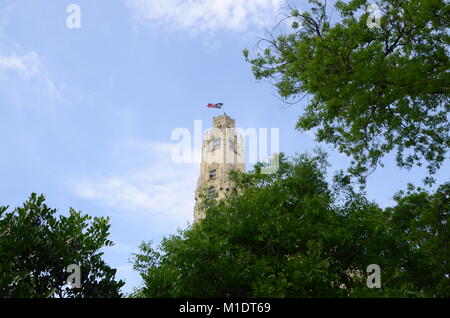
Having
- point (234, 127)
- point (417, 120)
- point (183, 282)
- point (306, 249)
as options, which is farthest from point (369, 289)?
point (234, 127)

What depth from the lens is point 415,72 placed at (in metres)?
15.0

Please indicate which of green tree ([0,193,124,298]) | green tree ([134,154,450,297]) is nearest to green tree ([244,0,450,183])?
green tree ([134,154,450,297])

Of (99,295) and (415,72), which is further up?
(415,72)

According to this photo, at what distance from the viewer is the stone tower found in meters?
77.1

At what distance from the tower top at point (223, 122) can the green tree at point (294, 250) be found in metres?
59.1

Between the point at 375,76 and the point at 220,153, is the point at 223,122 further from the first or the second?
the point at 375,76

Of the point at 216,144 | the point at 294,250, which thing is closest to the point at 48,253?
the point at 294,250

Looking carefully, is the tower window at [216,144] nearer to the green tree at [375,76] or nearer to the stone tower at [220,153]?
the stone tower at [220,153]

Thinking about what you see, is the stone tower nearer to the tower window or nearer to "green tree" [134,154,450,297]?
the tower window

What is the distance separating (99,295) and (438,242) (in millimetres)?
16183

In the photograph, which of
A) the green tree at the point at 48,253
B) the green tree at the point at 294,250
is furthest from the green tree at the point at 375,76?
the green tree at the point at 48,253

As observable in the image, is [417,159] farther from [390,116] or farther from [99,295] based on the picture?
[99,295]

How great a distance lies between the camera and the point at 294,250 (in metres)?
16.4

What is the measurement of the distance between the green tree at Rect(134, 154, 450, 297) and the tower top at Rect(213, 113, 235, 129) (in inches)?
2325
